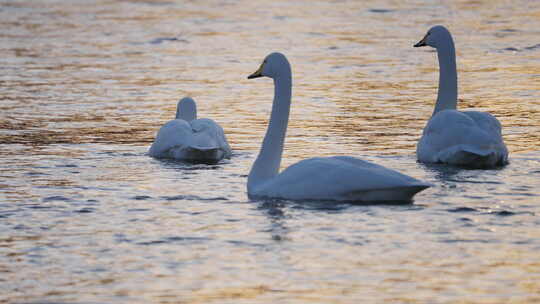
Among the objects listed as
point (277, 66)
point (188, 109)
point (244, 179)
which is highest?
point (277, 66)

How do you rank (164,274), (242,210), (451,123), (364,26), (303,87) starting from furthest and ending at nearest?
(364,26)
(303,87)
(451,123)
(242,210)
(164,274)

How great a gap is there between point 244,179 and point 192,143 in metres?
1.37

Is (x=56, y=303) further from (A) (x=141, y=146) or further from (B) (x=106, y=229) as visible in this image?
(A) (x=141, y=146)

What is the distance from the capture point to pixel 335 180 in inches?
412

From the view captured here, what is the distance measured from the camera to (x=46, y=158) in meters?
13.7

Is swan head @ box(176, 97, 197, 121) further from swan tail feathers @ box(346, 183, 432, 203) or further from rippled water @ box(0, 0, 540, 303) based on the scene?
swan tail feathers @ box(346, 183, 432, 203)

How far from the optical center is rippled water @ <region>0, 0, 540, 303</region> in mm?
8258

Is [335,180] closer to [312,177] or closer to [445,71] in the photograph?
[312,177]

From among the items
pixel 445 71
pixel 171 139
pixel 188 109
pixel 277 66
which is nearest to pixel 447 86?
pixel 445 71

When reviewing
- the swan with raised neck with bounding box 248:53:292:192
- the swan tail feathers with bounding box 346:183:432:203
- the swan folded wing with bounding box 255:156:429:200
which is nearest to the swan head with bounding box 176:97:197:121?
the swan with raised neck with bounding box 248:53:292:192

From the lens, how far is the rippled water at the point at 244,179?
826 cm

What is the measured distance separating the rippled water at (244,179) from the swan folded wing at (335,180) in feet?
0.61

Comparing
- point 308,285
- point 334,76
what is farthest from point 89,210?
point 334,76

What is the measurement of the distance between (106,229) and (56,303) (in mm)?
2150
